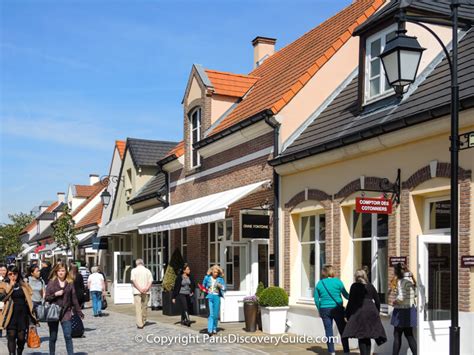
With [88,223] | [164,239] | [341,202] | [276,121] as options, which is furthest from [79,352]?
[88,223]

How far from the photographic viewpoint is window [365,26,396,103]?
1403cm

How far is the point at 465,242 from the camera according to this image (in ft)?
34.5

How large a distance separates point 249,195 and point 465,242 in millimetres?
7738

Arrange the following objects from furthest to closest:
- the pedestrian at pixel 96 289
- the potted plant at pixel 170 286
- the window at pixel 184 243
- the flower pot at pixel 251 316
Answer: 1. the window at pixel 184 243
2. the pedestrian at pixel 96 289
3. the potted plant at pixel 170 286
4. the flower pot at pixel 251 316

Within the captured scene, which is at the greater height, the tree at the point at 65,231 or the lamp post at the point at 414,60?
the lamp post at the point at 414,60

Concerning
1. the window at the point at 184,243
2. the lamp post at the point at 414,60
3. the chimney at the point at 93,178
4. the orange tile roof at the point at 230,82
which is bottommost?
the window at the point at 184,243

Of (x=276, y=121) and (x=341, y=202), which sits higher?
(x=276, y=121)

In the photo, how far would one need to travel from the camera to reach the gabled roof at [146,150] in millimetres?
29094

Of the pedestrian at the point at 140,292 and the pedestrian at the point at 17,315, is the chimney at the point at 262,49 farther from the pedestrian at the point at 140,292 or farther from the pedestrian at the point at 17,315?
the pedestrian at the point at 17,315

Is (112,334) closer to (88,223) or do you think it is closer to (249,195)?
(249,195)

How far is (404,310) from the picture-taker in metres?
10.5

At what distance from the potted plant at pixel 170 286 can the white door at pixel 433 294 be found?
10779 millimetres

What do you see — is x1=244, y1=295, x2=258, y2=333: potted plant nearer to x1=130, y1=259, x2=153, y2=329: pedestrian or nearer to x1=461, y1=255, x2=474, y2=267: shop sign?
x1=130, y1=259, x2=153, y2=329: pedestrian

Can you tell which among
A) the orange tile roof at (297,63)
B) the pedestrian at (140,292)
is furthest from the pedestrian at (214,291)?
the orange tile roof at (297,63)
